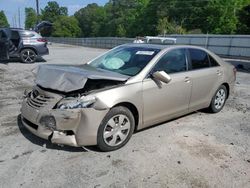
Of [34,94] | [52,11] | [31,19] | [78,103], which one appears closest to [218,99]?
[78,103]

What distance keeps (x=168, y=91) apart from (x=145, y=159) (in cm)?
133

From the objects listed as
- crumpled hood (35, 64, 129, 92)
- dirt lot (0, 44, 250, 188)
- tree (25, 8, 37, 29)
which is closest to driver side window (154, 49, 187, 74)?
crumpled hood (35, 64, 129, 92)

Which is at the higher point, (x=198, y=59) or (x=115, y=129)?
(x=198, y=59)

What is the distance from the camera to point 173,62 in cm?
529

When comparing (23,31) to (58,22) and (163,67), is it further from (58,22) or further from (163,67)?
(58,22)

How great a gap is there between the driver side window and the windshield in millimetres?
182

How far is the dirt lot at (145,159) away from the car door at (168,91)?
1.09 feet

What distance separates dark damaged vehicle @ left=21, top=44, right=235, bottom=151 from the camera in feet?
13.4

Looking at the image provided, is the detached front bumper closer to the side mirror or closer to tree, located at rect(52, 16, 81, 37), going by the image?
the side mirror

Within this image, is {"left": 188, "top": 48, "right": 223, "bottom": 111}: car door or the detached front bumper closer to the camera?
the detached front bumper

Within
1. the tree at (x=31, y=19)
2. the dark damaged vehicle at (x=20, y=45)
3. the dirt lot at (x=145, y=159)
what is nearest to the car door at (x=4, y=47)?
the dark damaged vehicle at (x=20, y=45)

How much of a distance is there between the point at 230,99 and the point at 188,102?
264 centimetres

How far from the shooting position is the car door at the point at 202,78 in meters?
5.61

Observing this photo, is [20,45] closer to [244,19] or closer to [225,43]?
[225,43]
